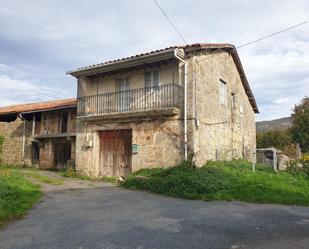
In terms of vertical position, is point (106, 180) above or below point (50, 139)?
below

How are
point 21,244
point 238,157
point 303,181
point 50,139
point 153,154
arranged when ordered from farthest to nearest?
point 50,139 < point 238,157 < point 153,154 < point 303,181 < point 21,244

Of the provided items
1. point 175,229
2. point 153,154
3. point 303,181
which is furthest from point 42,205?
point 303,181

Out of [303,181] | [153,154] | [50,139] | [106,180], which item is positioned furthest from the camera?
[50,139]

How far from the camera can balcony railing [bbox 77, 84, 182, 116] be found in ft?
44.2

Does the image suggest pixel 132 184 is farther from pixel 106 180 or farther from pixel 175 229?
pixel 175 229

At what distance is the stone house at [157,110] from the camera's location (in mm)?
13062

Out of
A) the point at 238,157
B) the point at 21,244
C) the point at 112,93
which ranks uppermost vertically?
the point at 112,93

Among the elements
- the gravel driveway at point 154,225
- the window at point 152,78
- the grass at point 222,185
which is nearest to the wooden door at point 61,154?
the window at point 152,78

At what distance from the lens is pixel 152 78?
1450 cm

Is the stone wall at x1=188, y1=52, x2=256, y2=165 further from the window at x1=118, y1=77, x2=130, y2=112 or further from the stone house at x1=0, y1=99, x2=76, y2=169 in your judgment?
the stone house at x1=0, y1=99, x2=76, y2=169

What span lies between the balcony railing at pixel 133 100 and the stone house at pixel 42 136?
3.48 meters

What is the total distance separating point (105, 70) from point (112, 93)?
1129mm

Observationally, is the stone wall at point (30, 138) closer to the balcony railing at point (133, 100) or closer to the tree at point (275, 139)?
the balcony railing at point (133, 100)

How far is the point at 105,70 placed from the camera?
15.1 meters
